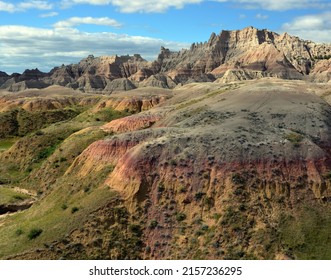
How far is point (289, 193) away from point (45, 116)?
91121 mm

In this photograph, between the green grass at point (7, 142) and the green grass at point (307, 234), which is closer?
the green grass at point (307, 234)

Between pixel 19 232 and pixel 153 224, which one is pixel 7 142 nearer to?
pixel 19 232

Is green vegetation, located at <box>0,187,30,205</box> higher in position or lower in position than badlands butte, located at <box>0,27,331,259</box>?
lower

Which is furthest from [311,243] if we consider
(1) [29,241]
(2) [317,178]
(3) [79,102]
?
(3) [79,102]

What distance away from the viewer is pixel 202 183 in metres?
37.8

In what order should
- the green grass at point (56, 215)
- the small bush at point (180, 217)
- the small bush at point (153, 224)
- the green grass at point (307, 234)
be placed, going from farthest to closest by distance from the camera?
1. the small bush at point (180, 217)
2. the small bush at point (153, 224)
3. the green grass at point (56, 215)
4. the green grass at point (307, 234)

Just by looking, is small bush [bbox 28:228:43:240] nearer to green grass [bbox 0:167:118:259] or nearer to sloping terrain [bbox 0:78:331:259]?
sloping terrain [bbox 0:78:331:259]

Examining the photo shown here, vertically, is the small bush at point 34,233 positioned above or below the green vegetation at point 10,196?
above

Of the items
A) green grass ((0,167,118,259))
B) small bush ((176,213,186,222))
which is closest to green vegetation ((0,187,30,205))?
green grass ((0,167,118,259))

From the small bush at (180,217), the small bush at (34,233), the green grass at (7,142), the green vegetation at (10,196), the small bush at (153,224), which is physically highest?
the small bush at (180,217)

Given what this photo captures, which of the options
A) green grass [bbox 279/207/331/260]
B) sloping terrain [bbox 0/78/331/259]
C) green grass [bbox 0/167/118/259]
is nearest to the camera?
green grass [bbox 279/207/331/260]

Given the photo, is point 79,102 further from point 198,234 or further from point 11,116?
point 198,234

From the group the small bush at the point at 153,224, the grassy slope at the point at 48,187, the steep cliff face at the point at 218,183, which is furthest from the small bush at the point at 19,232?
the small bush at the point at 153,224

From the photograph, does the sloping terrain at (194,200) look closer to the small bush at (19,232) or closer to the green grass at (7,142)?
the small bush at (19,232)
